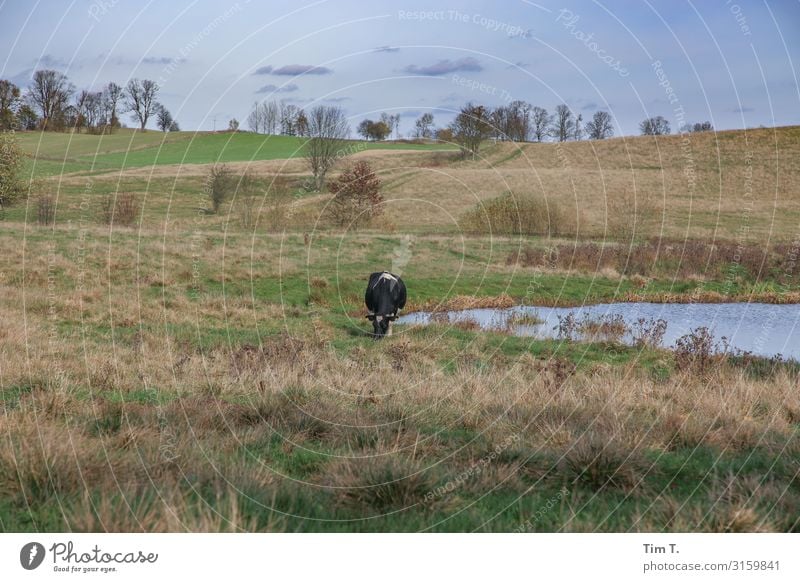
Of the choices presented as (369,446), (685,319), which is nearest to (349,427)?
(369,446)

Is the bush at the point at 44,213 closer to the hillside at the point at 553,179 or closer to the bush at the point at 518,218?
the hillside at the point at 553,179

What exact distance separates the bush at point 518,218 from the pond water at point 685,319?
1872 centimetres

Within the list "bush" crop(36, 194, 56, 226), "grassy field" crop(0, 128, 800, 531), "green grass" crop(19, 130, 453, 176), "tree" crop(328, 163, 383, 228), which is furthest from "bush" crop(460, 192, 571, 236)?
"green grass" crop(19, 130, 453, 176)

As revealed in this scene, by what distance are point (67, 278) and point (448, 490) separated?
2197cm

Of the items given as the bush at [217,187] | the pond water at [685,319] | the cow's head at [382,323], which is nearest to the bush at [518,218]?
the bush at [217,187]

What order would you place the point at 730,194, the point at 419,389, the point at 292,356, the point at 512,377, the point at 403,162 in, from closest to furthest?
1. the point at 419,389
2. the point at 512,377
3. the point at 292,356
4. the point at 730,194
5. the point at 403,162

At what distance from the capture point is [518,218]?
46000mm

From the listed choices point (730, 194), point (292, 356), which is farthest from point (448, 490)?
point (730, 194)

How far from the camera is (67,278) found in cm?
2427

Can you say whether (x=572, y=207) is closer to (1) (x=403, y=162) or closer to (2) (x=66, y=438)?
(1) (x=403, y=162)

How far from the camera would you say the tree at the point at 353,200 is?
166 ft

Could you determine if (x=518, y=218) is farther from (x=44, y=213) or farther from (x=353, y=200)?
(x=44, y=213)
